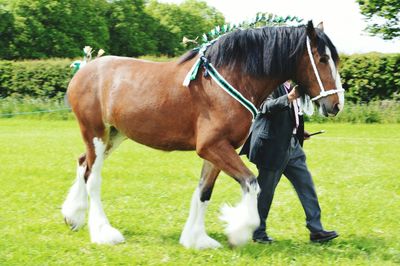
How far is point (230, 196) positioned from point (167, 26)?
64.7 metres

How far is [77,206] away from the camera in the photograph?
681 cm

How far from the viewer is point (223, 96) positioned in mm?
5816

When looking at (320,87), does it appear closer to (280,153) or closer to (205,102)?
(280,153)

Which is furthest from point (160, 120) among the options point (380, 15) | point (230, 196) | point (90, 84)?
point (380, 15)

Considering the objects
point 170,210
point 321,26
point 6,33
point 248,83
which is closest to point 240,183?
point 248,83

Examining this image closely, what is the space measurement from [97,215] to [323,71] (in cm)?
291

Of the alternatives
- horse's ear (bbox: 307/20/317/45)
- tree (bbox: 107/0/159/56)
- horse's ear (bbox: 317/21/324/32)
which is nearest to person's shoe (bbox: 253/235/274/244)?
horse's ear (bbox: 307/20/317/45)

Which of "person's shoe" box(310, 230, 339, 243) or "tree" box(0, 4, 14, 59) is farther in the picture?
"tree" box(0, 4, 14, 59)

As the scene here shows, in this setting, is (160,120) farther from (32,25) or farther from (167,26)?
(167,26)

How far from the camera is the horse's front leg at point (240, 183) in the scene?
5684 millimetres

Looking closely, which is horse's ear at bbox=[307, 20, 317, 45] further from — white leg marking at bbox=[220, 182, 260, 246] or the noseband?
white leg marking at bbox=[220, 182, 260, 246]

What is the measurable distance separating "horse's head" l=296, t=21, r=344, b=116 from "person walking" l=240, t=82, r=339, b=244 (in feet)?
1.38

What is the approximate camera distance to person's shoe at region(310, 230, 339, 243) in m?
6.36

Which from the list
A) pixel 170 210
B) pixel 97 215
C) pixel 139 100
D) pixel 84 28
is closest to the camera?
pixel 139 100
